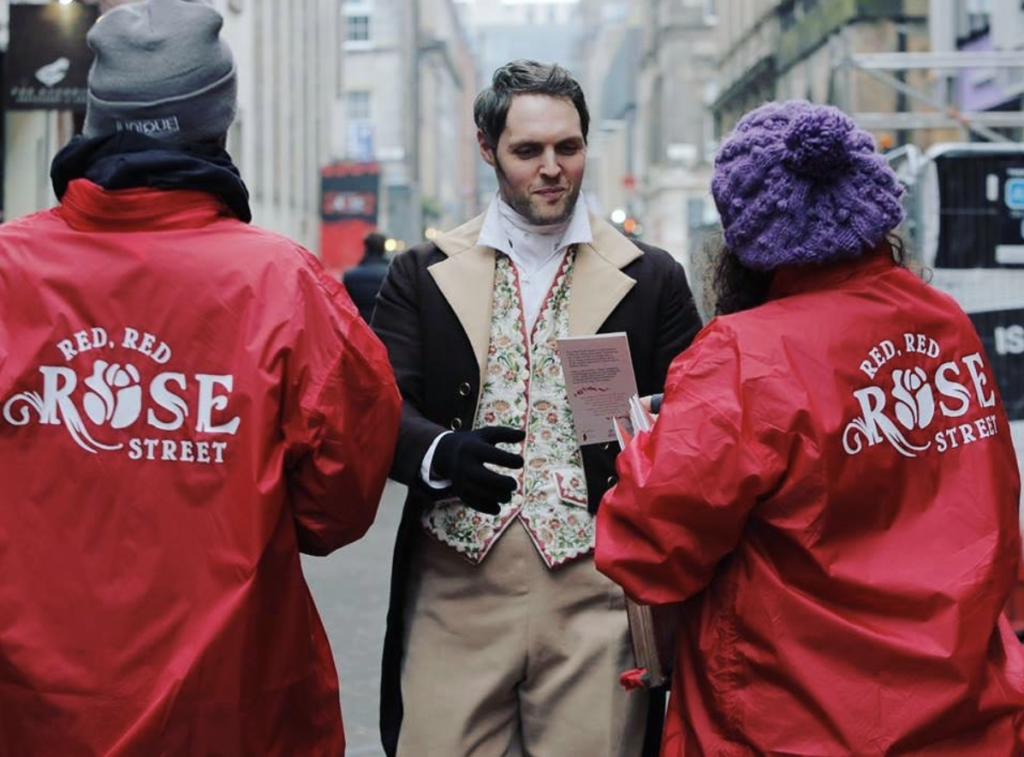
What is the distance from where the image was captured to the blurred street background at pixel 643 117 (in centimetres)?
809

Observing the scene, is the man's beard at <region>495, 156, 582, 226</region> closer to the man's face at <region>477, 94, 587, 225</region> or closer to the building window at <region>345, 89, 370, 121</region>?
the man's face at <region>477, 94, 587, 225</region>

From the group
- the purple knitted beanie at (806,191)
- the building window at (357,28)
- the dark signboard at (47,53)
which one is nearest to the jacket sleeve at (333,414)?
the purple knitted beanie at (806,191)

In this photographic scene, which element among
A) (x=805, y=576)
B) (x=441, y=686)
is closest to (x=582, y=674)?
(x=441, y=686)

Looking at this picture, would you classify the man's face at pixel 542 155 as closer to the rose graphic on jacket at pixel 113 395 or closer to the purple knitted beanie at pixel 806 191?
the purple knitted beanie at pixel 806 191

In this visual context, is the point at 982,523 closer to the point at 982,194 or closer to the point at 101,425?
the point at 101,425

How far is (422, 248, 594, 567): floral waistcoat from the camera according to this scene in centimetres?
347

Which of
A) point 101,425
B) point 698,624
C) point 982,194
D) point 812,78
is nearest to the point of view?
point 101,425

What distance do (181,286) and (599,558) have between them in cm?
88

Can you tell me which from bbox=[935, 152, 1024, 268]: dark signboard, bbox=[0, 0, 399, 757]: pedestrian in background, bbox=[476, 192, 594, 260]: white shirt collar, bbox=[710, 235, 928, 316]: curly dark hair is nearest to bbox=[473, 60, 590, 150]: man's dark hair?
bbox=[476, 192, 594, 260]: white shirt collar

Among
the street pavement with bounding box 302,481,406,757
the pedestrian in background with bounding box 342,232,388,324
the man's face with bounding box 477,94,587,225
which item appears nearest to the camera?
the man's face with bounding box 477,94,587,225

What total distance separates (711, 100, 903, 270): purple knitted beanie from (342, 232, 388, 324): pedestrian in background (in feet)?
34.6

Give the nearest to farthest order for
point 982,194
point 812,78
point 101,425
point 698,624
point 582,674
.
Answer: point 101,425 → point 698,624 → point 582,674 → point 982,194 → point 812,78

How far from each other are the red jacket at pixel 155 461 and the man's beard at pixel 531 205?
2.67 ft

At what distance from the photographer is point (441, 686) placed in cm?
355
